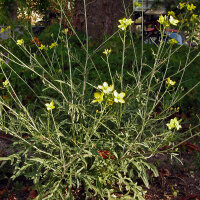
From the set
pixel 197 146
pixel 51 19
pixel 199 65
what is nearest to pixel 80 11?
pixel 199 65

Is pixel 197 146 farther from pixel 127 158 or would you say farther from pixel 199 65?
pixel 199 65

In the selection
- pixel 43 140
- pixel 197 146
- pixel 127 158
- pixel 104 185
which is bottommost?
pixel 197 146

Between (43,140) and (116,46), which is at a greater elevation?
(43,140)

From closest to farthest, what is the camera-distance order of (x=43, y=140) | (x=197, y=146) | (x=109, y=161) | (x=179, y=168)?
1. (x=43, y=140)
2. (x=109, y=161)
3. (x=179, y=168)
4. (x=197, y=146)

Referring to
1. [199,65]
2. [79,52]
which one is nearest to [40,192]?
[79,52]

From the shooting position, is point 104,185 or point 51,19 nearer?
point 104,185

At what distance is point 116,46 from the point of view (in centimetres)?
446

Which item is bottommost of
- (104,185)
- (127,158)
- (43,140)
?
(104,185)

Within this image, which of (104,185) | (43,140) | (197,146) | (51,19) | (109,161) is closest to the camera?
(43,140)

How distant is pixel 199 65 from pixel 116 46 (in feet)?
4.04

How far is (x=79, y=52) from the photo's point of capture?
4344 millimetres

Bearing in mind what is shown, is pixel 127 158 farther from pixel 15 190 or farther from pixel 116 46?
pixel 116 46

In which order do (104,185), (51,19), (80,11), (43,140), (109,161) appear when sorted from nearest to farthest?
(43,140), (109,161), (104,185), (80,11), (51,19)

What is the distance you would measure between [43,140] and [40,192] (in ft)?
1.17
